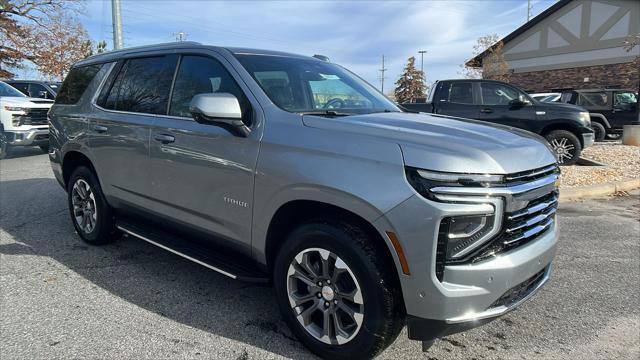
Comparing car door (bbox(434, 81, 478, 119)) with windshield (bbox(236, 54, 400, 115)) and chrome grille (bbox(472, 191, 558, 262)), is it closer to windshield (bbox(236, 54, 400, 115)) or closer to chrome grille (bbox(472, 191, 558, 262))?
windshield (bbox(236, 54, 400, 115))

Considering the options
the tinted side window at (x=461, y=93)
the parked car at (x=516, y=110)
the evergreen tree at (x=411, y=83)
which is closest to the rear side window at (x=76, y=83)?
the parked car at (x=516, y=110)

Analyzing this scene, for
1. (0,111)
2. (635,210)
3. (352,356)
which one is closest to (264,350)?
(352,356)

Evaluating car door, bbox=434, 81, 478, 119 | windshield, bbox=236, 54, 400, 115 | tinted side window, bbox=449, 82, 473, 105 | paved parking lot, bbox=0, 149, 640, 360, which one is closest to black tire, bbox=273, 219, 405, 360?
paved parking lot, bbox=0, 149, 640, 360

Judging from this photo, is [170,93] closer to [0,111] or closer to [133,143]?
[133,143]

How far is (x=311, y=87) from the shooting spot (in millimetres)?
3564

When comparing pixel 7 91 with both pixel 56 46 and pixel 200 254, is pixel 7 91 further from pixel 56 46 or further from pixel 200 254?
pixel 56 46

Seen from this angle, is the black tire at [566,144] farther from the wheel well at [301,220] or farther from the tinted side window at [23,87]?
the tinted side window at [23,87]

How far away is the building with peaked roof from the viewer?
2792cm

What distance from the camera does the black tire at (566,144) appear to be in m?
9.59

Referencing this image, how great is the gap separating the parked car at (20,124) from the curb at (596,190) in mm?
11600

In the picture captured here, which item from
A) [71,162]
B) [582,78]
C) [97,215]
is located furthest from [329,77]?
[582,78]

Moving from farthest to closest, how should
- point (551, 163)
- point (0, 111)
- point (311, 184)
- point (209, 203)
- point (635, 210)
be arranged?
point (0, 111), point (635, 210), point (209, 203), point (551, 163), point (311, 184)

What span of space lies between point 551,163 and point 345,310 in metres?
1.54

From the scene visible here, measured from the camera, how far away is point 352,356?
2.64 meters
